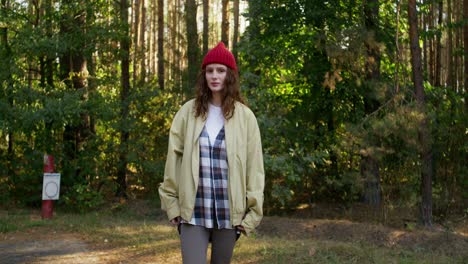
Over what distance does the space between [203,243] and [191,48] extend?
46.7 ft

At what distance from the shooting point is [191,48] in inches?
667

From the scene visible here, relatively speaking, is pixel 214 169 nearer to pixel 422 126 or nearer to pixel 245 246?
pixel 245 246

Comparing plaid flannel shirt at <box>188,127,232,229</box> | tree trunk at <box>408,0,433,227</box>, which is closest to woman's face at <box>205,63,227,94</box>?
plaid flannel shirt at <box>188,127,232,229</box>

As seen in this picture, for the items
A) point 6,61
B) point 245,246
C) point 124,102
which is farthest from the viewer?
point 124,102

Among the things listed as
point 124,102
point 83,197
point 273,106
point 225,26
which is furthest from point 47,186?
point 225,26

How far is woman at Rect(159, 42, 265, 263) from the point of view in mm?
3135

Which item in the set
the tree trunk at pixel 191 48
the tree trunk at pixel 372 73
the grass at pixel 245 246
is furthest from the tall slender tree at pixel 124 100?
the tree trunk at pixel 372 73

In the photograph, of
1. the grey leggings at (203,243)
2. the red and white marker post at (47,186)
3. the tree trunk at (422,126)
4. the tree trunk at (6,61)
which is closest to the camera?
the grey leggings at (203,243)

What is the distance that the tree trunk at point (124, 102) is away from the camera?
1322 cm

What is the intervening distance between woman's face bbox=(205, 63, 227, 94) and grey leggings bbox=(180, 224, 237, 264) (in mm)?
854

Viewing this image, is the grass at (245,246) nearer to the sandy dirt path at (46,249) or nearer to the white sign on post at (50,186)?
the sandy dirt path at (46,249)

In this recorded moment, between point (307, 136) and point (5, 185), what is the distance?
7700 millimetres

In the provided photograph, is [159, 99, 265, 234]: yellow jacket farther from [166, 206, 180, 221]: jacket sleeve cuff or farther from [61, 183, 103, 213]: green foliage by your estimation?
[61, 183, 103, 213]: green foliage

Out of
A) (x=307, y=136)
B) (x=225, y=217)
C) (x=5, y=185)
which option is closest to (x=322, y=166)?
(x=307, y=136)
